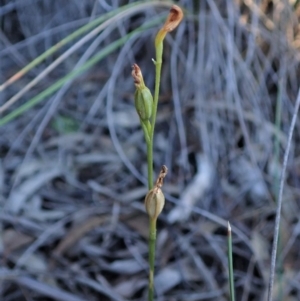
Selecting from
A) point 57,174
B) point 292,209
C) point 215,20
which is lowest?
point 292,209

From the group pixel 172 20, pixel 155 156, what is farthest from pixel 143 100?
pixel 155 156

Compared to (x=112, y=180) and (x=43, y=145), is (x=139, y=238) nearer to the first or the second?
(x=112, y=180)

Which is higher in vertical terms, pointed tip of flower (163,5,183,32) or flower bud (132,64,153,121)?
pointed tip of flower (163,5,183,32)

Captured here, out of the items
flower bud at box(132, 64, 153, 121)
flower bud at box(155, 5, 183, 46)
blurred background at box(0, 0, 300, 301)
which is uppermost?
flower bud at box(155, 5, 183, 46)

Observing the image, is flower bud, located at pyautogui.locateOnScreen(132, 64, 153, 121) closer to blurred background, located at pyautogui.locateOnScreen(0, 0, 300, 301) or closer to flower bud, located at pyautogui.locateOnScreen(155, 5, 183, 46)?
flower bud, located at pyautogui.locateOnScreen(155, 5, 183, 46)

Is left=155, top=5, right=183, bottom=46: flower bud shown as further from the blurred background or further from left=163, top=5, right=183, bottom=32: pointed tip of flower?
the blurred background

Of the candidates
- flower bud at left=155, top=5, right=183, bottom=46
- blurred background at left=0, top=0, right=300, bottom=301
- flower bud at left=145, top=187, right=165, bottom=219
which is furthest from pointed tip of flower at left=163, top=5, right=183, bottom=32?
blurred background at left=0, top=0, right=300, bottom=301

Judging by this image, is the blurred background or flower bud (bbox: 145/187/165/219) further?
the blurred background

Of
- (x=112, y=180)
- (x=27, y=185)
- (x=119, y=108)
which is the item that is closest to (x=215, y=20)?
(x=119, y=108)
